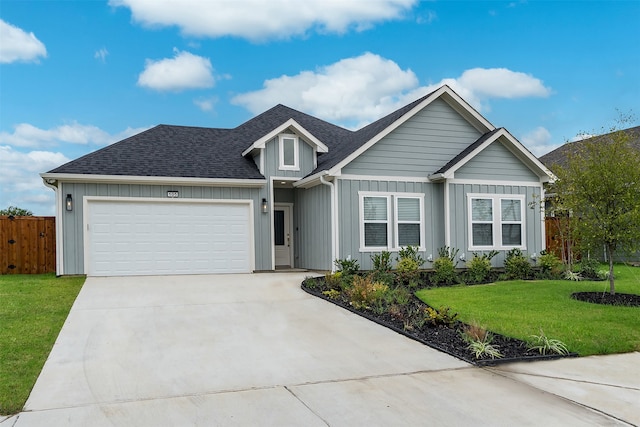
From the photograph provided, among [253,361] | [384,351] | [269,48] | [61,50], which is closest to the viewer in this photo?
[253,361]

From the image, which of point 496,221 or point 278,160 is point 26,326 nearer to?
point 278,160

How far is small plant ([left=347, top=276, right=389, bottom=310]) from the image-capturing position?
9.70 metres

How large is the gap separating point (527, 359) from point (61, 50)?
14.3 metres

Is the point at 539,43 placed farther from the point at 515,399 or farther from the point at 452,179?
the point at 515,399

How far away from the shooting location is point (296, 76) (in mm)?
20094

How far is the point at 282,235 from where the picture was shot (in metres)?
17.2

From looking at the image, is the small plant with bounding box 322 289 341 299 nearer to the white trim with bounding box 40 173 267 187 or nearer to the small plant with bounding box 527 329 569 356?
the small plant with bounding box 527 329 569 356

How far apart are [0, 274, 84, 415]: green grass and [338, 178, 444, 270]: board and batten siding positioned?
7047 mm

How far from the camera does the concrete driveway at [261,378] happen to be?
456 centimetres

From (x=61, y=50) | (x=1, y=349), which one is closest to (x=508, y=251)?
(x=1, y=349)

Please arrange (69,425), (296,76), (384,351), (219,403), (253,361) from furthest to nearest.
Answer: (296,76)
(384,351)
(253,361)
(219,403)
(69,425)

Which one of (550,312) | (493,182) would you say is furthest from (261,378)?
(493,182)

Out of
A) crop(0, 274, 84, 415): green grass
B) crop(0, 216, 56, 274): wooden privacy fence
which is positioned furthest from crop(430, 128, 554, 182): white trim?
crop(0, 216, 56, 274): wooden privacy fence

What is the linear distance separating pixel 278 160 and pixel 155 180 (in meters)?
3.82
